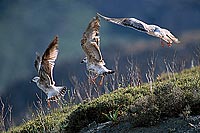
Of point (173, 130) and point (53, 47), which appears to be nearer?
point (173, 130)

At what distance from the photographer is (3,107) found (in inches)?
400

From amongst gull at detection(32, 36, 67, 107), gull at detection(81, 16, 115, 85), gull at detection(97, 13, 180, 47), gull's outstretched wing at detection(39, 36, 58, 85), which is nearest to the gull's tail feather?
gull at detection(32, 36, 67, 107)

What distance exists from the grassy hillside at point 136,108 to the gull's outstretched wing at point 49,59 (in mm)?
858

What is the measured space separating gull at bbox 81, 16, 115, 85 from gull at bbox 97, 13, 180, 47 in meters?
0.46

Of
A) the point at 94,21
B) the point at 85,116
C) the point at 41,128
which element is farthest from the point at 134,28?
the point at 41,128

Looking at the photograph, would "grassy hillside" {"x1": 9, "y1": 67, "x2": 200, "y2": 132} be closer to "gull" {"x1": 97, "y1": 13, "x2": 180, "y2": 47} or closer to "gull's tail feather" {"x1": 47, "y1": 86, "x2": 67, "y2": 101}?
"gull's tail feather" {"x1": 47, "y1": 86, "x2": 67, "y2": 101}

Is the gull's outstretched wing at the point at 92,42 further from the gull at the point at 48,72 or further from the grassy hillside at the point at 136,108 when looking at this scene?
the grassy hillside at the point at 136,108

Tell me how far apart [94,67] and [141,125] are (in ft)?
5.32

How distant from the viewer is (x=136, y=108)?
285 inches

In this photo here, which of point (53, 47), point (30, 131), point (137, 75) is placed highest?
point (53, 47)

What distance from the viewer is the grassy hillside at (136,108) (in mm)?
7066

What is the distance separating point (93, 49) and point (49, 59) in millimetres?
724

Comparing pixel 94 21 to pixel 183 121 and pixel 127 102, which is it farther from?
pixel 183 121

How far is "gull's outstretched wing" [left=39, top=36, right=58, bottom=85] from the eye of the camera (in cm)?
788
